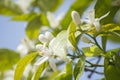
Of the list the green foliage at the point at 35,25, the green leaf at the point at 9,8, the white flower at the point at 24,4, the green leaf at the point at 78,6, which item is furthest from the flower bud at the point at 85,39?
the green leaf at the point at 9,8

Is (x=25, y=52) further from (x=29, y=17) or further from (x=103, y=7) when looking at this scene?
(x=103, y=7)

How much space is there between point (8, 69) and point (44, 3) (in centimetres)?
33

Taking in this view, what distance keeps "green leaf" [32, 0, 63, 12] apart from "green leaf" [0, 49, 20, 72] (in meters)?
0.24

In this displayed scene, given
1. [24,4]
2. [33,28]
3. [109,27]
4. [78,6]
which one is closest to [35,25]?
[33,28]

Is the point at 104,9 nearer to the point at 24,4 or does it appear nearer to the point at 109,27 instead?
the point at 109,27

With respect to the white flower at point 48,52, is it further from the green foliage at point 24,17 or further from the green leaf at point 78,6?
the green foliage at point 24,17

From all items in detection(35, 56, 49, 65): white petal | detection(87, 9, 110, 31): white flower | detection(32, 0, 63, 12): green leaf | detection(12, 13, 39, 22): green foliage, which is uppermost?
detection(32, 0, 63, 12): green leaf

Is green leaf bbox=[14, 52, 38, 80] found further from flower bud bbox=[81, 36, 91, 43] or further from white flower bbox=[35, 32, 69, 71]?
flower bud bbox=[81, 36, 91, 43]

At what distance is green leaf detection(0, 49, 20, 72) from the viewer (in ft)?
5.77

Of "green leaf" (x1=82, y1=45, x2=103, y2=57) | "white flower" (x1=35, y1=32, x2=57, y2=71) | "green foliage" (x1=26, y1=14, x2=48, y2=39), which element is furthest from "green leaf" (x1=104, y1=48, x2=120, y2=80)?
"green foliage" (x1=26, y1=14, x2=48, y2=39)

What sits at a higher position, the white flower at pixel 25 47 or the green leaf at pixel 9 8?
the green leaf at pixel 9 8

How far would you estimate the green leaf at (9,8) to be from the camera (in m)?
1.93

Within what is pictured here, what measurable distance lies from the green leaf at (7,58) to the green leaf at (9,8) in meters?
0.22

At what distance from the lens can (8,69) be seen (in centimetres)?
179
